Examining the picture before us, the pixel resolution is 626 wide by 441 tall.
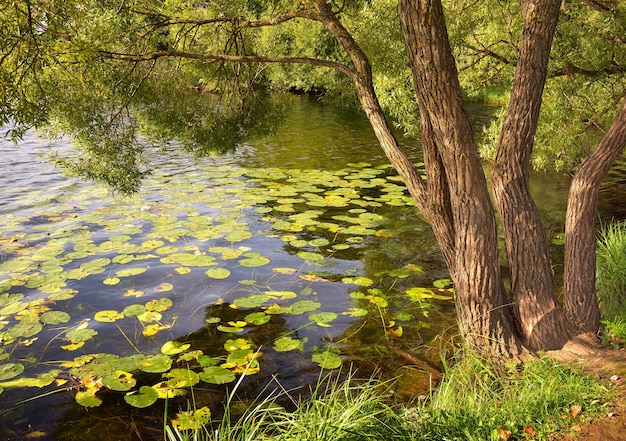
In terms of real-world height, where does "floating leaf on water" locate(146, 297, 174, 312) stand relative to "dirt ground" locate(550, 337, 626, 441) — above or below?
below

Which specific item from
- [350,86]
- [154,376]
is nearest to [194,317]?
[154,376]

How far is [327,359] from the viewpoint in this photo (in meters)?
5.30

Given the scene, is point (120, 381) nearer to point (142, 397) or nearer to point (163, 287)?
point (142, 397)

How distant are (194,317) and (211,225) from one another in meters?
3.29

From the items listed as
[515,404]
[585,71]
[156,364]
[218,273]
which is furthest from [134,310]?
[585,71]

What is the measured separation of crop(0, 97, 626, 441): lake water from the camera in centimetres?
496

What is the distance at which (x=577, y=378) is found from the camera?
382cm

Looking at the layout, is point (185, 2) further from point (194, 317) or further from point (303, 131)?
point (303, 131)

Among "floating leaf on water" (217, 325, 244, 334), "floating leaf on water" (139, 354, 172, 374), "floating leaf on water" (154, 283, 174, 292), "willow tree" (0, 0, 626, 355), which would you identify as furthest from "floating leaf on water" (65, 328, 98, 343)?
"willow tree" (0, 0, 626, 355)

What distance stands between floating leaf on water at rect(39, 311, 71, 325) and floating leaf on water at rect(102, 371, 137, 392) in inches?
55.5

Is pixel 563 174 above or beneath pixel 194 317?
above

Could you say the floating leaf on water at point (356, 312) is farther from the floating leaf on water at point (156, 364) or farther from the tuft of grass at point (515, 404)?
the floating leaf on water at point (156, 364)

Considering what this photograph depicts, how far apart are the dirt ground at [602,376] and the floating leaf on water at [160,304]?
4182mm

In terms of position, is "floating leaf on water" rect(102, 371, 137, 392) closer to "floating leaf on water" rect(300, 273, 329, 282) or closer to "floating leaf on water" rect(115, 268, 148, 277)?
"floating leaf on water" rect(115, 268, 148, 277)
